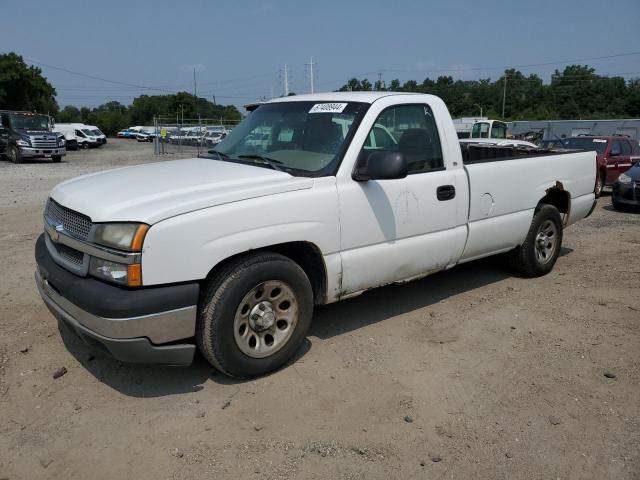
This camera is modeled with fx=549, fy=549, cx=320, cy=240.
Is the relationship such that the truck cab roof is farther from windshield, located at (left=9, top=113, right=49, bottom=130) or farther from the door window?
windshield, located at (left=9, top=113, right=49, bottom=130)

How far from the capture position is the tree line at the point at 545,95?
276 ft

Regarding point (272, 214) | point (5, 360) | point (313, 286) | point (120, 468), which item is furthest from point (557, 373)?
point (5, 360)

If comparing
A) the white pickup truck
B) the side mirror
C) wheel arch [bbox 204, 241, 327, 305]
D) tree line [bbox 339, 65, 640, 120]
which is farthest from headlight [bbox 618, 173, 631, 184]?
tree line [bbox 339, 65, 640, 120]

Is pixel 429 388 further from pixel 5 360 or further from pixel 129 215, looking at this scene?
pixel 5 360

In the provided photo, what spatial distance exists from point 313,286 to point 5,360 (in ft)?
7.66

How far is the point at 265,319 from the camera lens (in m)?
3.70

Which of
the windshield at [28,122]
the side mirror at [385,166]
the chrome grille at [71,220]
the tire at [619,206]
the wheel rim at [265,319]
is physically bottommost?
the tire at [619,206]

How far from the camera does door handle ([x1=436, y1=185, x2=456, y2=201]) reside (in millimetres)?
4582

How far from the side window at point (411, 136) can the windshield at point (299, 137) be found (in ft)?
0.76

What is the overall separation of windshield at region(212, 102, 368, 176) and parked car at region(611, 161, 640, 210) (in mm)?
9045

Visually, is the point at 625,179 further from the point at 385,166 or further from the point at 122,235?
the point at 122,235

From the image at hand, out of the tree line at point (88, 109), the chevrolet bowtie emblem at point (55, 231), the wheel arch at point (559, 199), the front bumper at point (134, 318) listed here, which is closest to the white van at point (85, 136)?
the tree line at point (88, 109)

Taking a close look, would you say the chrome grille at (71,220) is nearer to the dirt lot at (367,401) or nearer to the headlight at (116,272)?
the headlight at (116,272)

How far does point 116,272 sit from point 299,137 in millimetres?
1874
